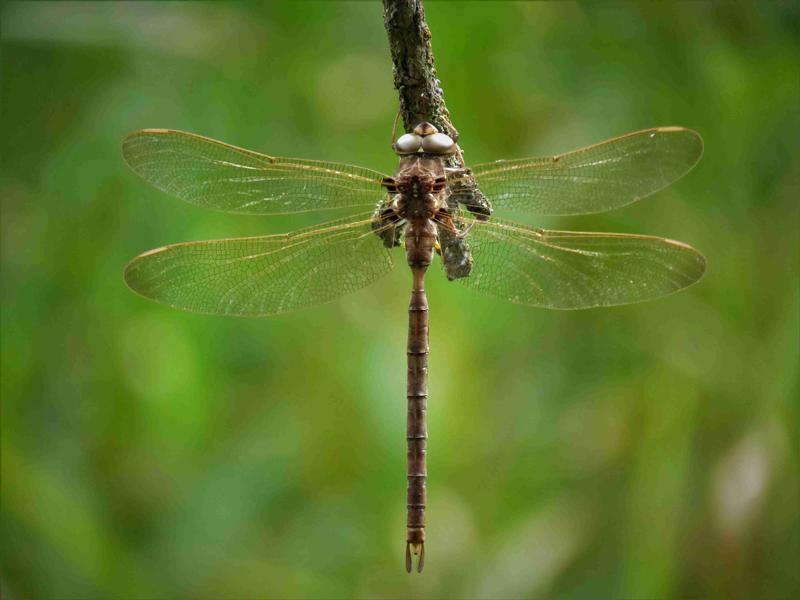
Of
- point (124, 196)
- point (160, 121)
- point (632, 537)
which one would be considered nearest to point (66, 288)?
point (124, 196)

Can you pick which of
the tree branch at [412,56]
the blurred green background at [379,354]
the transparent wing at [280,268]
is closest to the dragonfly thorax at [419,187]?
the transparent wing at [280,268]

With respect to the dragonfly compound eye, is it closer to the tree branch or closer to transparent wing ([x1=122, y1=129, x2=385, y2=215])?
the tree branch

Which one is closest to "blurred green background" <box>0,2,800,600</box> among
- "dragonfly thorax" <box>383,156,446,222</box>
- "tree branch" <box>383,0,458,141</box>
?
"dragonfly thorax" <box>383,156,446,222</box>

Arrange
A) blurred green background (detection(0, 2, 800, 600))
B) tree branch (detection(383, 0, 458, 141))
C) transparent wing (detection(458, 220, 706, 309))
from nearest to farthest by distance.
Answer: tree branch (detection(383, 0, 458, 141)), transparent wing (detection(458, 220, 706, 309)), blurred green background (detection(0, 2, 800, 600))

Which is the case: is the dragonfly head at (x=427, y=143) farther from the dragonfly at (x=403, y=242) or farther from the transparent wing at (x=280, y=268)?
the transparent wing at (x=280, y=268)

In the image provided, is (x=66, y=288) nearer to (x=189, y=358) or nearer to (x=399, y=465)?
(x=189, y=358)

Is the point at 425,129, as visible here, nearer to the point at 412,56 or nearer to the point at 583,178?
the point at 412,56
